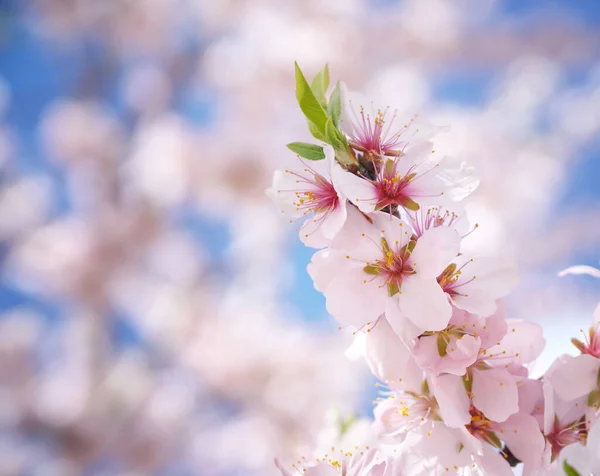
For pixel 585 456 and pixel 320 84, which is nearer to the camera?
pixel 585 456

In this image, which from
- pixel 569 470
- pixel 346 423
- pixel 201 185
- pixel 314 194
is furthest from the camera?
pixel 201 185

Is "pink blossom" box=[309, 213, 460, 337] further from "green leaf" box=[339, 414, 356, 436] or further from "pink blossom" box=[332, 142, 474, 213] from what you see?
"green leaf" box=[339, 414, 356, 436]

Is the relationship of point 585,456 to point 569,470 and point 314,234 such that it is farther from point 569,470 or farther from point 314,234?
point 314,234

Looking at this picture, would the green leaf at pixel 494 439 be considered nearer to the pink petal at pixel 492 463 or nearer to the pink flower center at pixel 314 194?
the pink petal at pixel 492 463

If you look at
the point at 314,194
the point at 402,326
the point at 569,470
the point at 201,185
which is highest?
the point at 201,185

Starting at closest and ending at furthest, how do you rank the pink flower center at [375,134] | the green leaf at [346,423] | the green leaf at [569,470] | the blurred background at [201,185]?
the green leaf at [569,470], the pink flower center at [375,134], the green leaf at [346,423], the blurred background at [201,185]

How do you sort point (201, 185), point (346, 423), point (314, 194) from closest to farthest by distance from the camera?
point (314, 194)
point (346, 423)
point (201, 185)

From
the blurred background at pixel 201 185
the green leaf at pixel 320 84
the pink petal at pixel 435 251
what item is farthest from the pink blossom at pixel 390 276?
the blurred background at pixel 201 185

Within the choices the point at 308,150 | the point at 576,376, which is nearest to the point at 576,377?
the point at 576,376
